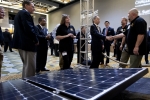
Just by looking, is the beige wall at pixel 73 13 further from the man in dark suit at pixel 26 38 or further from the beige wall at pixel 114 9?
the man in dark suit at pixel 26 38

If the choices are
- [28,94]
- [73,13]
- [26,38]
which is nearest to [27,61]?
[26,38]

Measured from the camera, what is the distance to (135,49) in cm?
249

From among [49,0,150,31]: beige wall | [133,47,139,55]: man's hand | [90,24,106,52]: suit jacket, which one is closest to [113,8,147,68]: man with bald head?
[133,47,139,55]: man's hand

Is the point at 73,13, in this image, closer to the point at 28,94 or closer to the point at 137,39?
the point at 137,39

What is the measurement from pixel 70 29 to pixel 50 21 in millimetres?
17145

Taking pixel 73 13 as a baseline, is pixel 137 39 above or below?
below

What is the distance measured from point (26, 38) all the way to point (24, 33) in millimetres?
104

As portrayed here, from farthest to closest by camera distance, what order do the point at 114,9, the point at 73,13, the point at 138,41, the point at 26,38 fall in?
→ 1. the point at 73,13
2. the point at 114,9
3. the point at 26,38
4. the point at 138,41

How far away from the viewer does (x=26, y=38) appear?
261cm

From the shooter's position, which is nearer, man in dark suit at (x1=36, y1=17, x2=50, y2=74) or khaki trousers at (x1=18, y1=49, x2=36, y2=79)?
Answer: khaki trousers at (x1=18, y1=49, x2=36, y2=79)

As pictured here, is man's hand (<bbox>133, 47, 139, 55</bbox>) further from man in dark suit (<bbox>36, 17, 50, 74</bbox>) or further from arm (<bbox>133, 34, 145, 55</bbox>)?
man in dark suit (<bbox>36, 17, 50, 74</bbox>)

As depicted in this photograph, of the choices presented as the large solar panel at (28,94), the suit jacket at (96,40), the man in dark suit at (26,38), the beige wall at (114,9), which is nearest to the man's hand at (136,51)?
the suit jacket at (96,40)

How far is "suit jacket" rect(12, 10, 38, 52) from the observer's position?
2.56 meters

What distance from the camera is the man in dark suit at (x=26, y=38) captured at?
257cm
